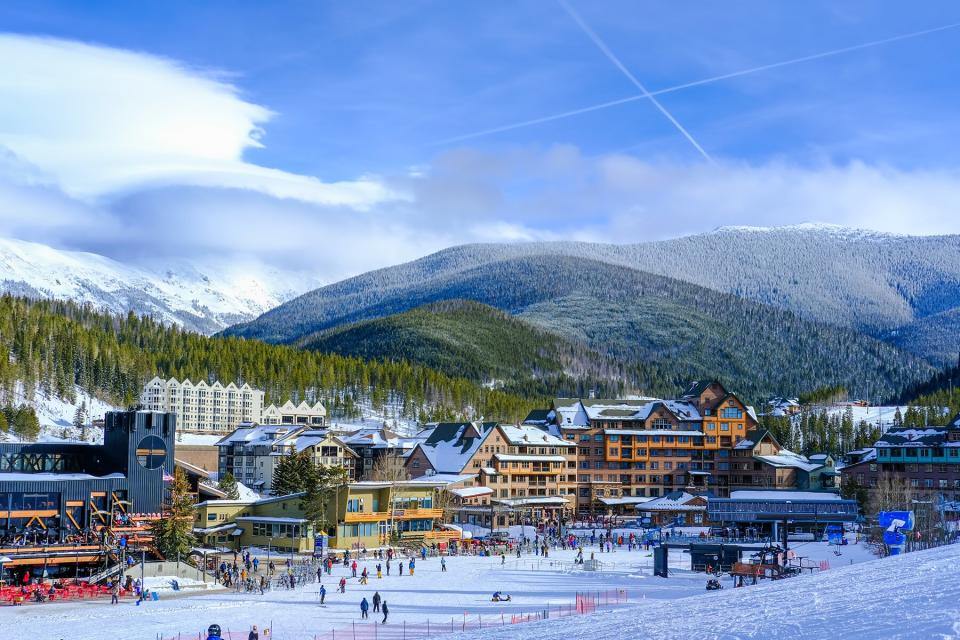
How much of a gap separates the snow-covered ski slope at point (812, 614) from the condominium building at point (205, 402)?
13652 cm

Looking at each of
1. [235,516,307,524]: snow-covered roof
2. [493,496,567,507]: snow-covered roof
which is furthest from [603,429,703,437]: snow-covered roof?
[235,516,307,524]: snow-covered roof

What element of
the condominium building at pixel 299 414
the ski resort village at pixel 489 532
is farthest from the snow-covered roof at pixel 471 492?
the condominium building at pixel 299 414

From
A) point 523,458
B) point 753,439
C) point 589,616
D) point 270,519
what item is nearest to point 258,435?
point 523,458

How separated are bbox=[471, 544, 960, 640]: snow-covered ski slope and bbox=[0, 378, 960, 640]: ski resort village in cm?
16

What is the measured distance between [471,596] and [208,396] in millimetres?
126305

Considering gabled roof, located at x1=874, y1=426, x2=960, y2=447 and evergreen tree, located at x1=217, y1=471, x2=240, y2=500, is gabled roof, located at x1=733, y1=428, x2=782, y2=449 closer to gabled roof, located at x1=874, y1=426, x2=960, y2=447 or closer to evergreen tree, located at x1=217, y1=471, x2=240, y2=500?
gabled roof, located at x1=874, y1=426, x2=960, y2=447

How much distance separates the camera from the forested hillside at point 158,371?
149m

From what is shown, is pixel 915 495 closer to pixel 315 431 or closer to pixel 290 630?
pixel 315 431

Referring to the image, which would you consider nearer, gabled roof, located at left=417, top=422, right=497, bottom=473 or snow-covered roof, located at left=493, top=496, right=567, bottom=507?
snow-covered roof, located at left=493, top=496, right=567, bottom=507

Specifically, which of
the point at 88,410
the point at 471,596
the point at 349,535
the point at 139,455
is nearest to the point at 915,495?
the point at 349,535

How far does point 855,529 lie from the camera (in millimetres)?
97375

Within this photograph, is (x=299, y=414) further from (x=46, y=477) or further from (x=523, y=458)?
(x=46, y=477)

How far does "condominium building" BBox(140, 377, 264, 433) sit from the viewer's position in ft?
538

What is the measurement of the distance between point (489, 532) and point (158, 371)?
101 meters
